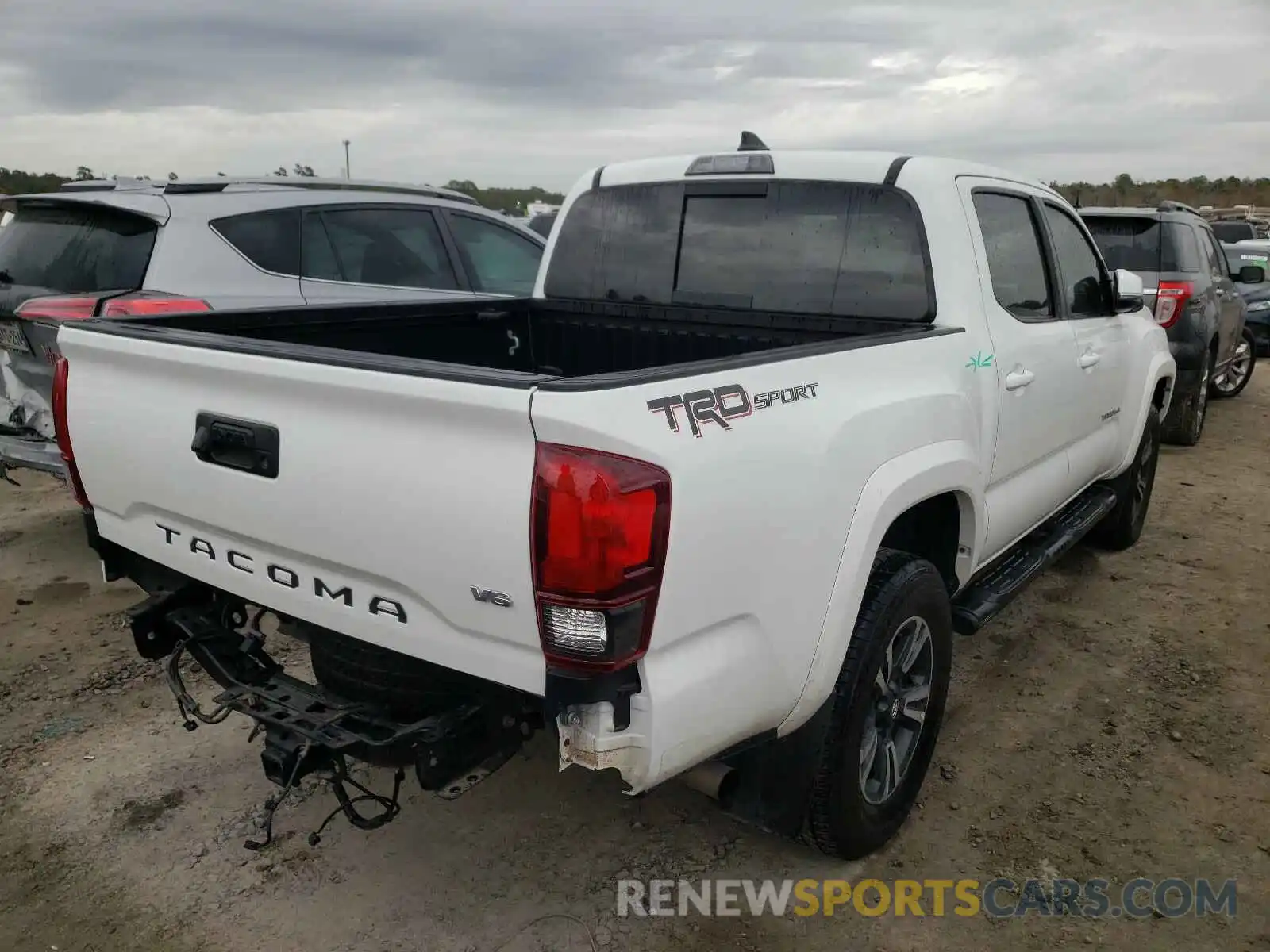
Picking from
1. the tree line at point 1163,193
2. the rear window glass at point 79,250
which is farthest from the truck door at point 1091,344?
the tree line at point 1163,193

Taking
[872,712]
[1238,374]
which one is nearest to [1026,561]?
[872,712]

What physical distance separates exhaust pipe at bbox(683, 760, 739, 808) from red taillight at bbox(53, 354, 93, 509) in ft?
6.30

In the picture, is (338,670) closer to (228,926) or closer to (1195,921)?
(228,926)

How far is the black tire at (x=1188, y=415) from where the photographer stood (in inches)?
315

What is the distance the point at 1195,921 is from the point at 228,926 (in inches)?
103

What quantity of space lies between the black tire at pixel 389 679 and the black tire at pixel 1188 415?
295 inches

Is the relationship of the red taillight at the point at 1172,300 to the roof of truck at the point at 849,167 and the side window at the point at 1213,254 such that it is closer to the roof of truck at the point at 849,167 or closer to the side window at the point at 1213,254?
the side window at the point at 1213,254

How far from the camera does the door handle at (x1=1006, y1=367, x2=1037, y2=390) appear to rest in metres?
3.34

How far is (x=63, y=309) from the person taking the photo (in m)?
4.53

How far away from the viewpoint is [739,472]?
2.05 m

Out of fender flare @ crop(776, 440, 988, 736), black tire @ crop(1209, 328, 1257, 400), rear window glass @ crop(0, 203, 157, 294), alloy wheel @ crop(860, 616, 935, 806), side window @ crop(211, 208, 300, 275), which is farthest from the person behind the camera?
black tire @ crop(1209, 328, 1257, 400)

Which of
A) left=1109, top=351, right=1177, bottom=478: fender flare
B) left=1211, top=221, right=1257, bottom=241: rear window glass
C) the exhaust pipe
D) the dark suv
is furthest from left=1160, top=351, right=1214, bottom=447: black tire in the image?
left=1211, top=221, right=1257, bottom=241: rear window glass

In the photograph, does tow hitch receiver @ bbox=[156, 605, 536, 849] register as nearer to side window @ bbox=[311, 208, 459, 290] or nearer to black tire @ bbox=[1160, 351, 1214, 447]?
side window @ bbox=[311, 208, 459, 290]

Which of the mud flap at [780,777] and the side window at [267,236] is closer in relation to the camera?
the mud flap at [780,777]
